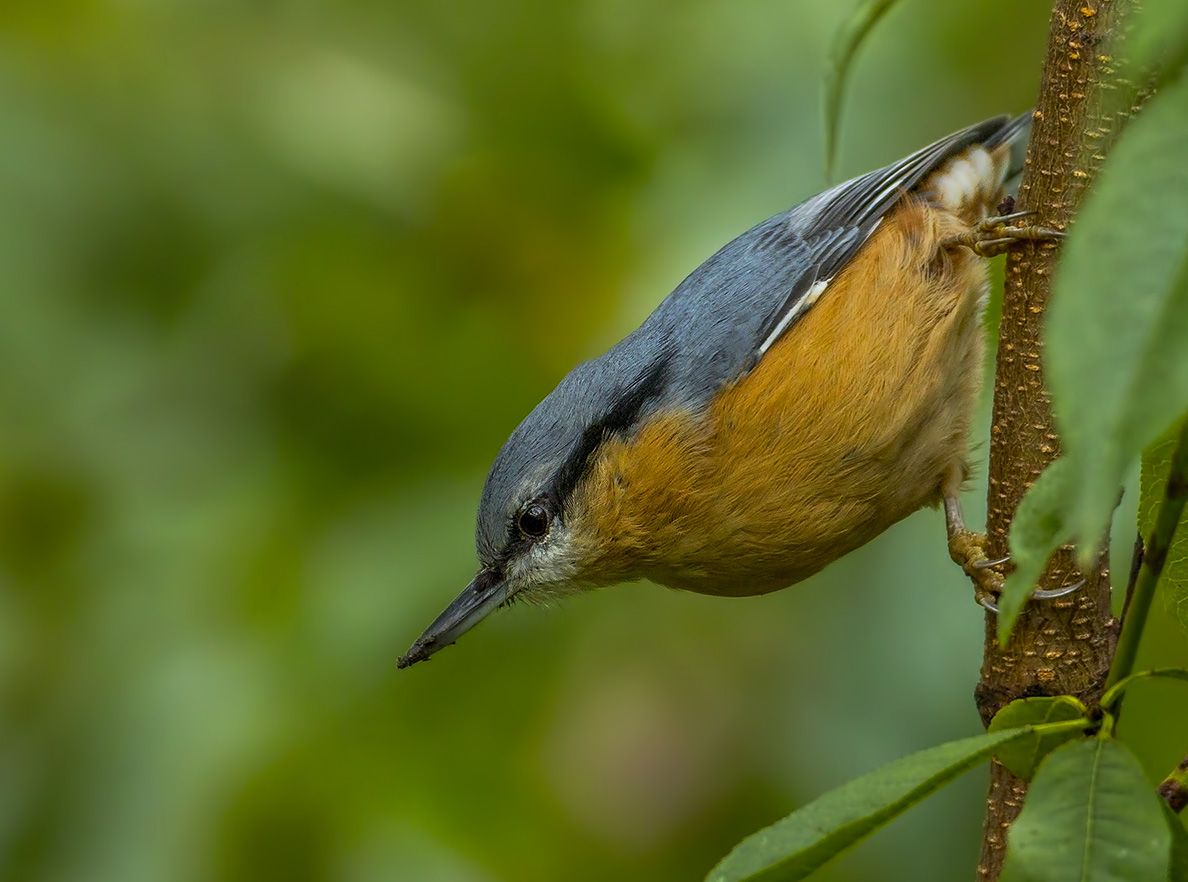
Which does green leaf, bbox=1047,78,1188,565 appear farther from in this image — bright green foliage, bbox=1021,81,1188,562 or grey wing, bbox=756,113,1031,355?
grey wing, bbox=756,113,1031,355

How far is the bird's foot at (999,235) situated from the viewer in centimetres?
201

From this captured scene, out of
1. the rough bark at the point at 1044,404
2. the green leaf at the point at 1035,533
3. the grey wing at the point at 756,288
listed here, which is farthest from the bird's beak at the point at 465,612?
the green leaf at the point at 1035,533

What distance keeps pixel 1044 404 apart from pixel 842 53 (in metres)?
0.62

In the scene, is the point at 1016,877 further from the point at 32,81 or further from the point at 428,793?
the point at 32,81

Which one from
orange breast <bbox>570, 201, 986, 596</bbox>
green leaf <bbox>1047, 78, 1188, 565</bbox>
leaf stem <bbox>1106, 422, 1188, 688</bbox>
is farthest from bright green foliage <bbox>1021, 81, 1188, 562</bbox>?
orange breast <bbox>570, 201, 986, 596</bbox>

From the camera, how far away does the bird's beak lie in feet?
10.2

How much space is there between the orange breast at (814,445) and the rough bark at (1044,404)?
0.82 metres

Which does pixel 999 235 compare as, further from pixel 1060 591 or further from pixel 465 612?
pixel 465 612

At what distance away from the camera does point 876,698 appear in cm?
293

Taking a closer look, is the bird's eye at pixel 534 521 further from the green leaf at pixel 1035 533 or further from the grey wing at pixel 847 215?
the green leaf at pixel 1035 533

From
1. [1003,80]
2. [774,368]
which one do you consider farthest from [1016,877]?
[1003,80]

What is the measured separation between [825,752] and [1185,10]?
243 cm

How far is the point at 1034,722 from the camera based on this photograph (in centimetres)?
142

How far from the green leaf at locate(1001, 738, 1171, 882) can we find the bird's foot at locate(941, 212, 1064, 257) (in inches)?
40.2
